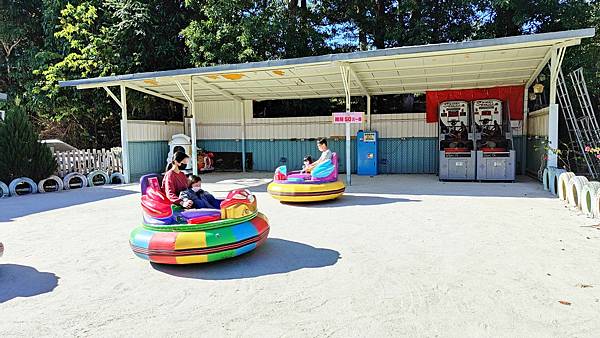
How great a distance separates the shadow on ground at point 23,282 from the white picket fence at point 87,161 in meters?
7.68

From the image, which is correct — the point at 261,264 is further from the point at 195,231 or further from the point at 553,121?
the point at 553,121

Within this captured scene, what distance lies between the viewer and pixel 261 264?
419 centimetres

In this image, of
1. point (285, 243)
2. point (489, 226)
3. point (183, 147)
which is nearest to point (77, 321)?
point (285, 243)

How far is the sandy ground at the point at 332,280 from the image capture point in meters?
2.84

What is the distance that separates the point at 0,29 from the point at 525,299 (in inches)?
750

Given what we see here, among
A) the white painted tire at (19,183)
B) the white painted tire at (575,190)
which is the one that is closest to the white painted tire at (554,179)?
the white painted tire at (575,190)

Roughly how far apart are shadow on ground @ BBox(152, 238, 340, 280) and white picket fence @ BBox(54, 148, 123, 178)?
8578 mm

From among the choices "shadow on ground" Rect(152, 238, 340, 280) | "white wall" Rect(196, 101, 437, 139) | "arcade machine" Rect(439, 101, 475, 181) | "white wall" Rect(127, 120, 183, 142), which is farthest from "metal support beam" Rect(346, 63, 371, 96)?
"white wall" Rect(127, 120, 183, 142)

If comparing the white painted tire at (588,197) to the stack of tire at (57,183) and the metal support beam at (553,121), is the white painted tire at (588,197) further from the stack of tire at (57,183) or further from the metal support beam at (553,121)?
the stack of tire at (57,183)

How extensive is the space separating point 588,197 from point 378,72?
552cm

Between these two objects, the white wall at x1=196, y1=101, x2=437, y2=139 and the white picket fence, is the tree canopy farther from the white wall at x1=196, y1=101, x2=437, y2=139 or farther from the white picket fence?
the white picket fence

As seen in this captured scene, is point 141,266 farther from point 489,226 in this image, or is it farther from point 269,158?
point 269,158

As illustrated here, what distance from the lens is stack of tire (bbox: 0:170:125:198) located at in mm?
9302

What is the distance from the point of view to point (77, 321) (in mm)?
2971
